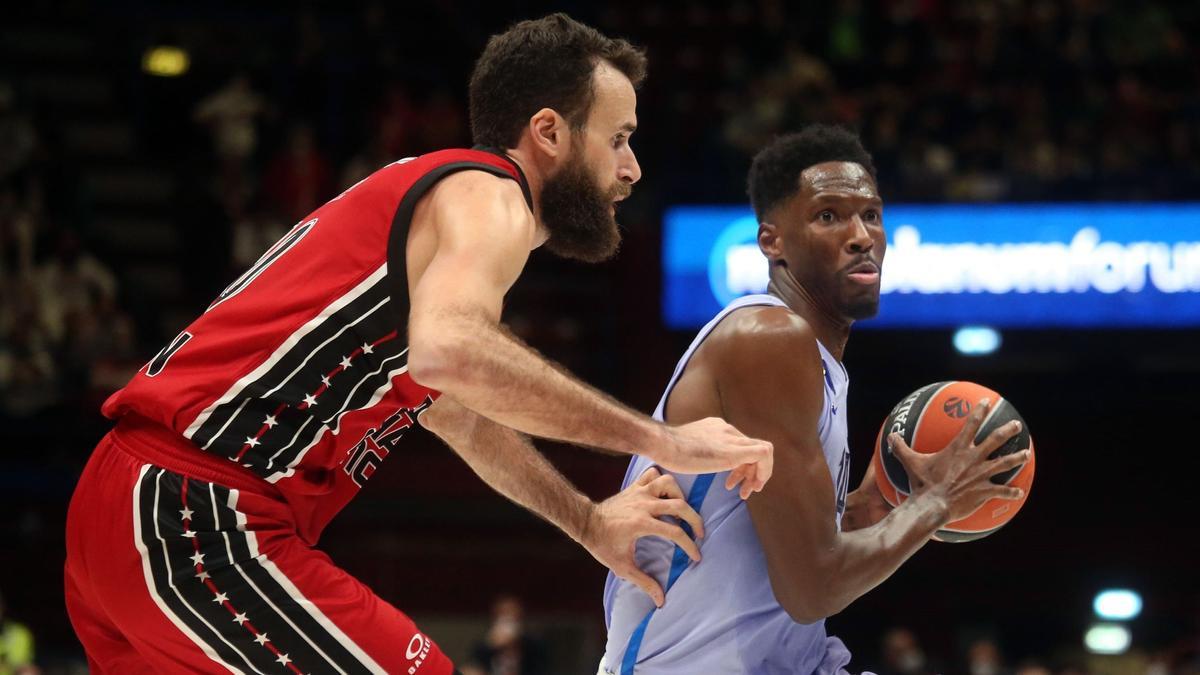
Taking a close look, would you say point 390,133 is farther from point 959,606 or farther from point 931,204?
point 959,606

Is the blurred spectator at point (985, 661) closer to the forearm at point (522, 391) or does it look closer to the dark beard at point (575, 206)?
the dark beard at point (575, 206)

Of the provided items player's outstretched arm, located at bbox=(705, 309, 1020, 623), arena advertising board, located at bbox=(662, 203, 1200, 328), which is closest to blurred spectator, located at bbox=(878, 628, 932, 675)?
arena advertising board, located at bbox=(662, 203, 1200, 328)

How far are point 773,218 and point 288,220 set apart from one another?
9468 millimetres

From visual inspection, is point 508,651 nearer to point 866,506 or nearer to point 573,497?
point 866,506

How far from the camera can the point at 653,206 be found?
505 inches

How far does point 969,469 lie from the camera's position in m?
3.87

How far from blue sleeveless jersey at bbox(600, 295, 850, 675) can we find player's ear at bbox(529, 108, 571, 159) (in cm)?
65

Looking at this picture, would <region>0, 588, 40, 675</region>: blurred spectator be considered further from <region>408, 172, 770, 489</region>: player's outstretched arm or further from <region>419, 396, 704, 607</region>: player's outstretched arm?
<region>408, 172, 770, 489</region>: player's outstretched arm

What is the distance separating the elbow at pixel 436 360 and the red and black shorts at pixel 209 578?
0.52 m

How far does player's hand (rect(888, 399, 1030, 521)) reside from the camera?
385 centimetres

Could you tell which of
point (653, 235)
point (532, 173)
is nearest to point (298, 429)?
point (532, 173)

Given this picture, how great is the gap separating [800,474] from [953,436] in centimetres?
55

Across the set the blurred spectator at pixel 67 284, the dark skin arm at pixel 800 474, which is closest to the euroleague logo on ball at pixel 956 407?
the dark skin arm at pixel 800 474

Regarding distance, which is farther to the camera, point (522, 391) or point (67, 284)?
point (67, 284)
